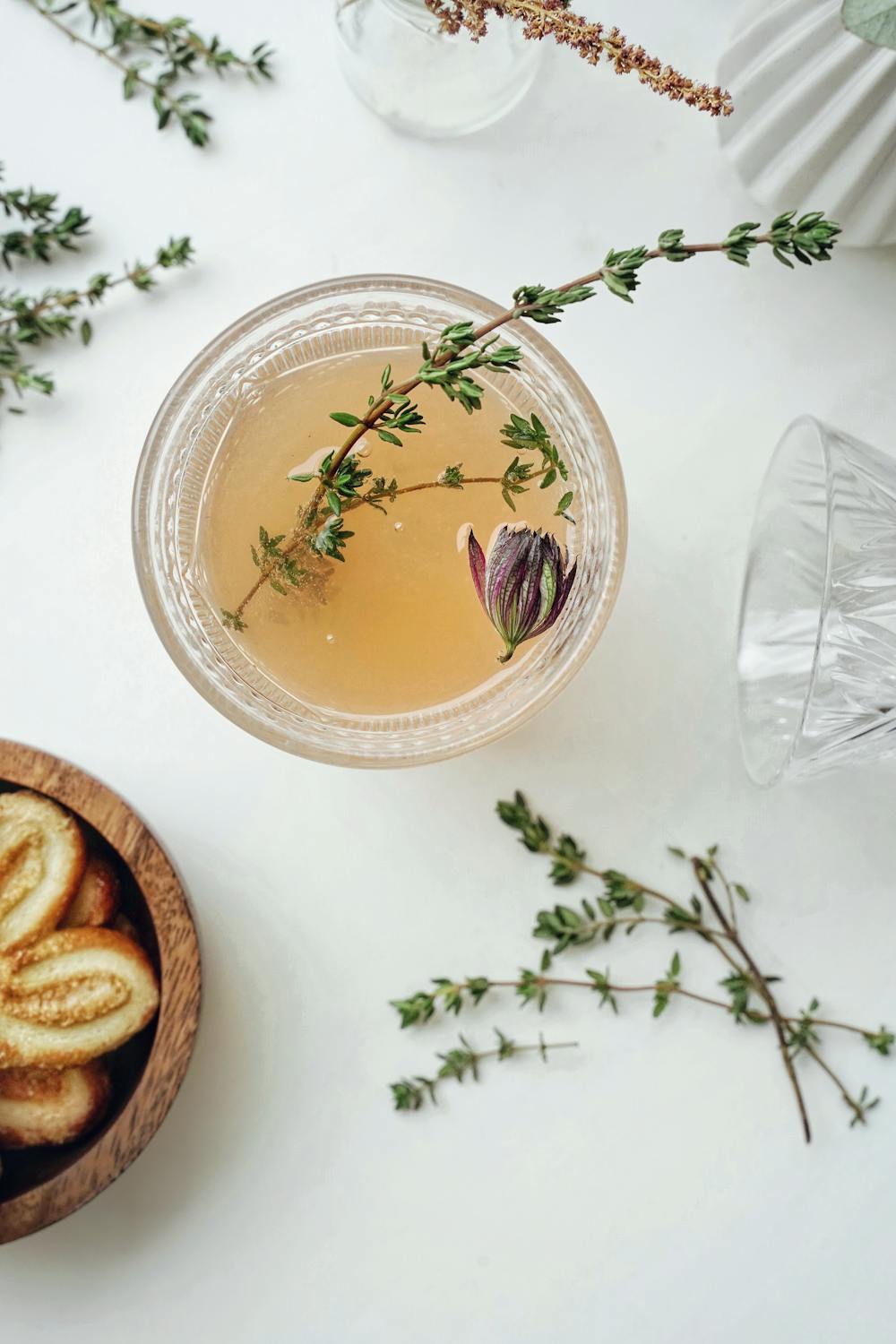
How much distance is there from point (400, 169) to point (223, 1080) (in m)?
0.88

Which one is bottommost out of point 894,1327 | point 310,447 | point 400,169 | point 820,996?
point 894,1327

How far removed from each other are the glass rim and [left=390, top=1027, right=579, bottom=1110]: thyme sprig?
324mm

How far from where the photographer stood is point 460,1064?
1044 millimetres

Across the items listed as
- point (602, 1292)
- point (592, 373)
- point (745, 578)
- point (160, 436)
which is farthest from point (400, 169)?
point (602, 1292)

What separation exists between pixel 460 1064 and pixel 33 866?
1.40ft

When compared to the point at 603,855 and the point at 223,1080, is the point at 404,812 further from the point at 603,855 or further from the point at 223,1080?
the point at 223,1080

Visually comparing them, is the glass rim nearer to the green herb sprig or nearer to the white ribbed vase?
the white ribbed vase

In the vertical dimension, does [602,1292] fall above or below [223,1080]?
below

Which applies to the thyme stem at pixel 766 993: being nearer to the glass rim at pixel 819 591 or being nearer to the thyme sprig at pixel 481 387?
the glass rim at pixel 819 591

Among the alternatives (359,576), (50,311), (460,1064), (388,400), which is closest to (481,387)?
(388,400)

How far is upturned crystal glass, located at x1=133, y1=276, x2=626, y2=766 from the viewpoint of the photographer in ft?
3.00

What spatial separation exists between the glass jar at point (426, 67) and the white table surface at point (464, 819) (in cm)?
3

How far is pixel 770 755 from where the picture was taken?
1.03 m

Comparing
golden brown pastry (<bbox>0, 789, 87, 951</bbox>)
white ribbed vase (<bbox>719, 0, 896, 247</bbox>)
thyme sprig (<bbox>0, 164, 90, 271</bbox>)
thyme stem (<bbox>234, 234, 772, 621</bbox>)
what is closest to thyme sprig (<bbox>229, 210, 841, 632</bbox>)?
thyme stem (<bbox>234, 234, 772, 621</bbox>)
